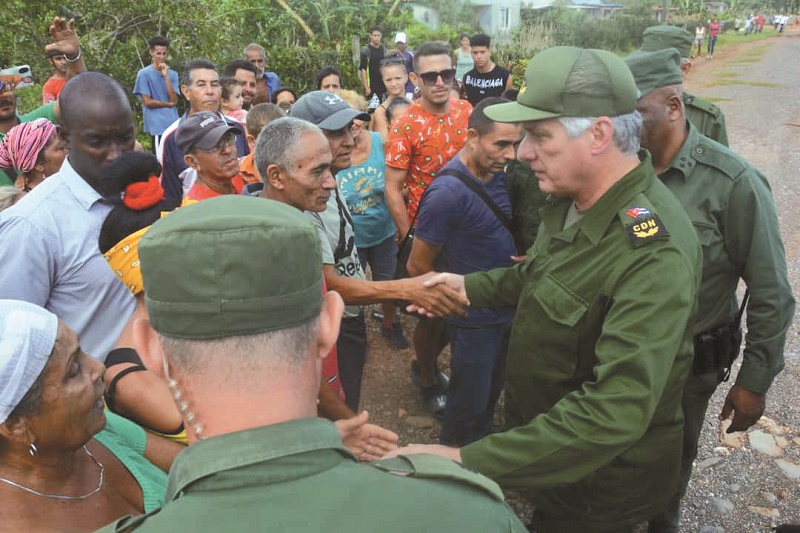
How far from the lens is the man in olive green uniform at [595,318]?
5.94 ft

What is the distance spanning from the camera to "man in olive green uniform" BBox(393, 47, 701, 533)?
181cm

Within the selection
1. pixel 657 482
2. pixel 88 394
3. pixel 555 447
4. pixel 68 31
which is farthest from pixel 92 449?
pixel 68 31

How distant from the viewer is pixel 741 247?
8.57 feet

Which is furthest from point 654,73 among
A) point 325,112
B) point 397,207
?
point 397,207

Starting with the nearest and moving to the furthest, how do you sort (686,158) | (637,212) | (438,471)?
1. (438,471)
2. (637,212)
3. (686,158)

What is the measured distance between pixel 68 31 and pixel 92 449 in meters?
4.61

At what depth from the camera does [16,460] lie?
1563 mm

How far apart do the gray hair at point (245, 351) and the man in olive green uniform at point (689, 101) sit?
3.33 m

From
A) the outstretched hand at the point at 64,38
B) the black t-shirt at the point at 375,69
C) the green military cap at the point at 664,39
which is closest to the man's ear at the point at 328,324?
the green military cap at the point at 664,39

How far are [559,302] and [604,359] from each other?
0.29 metres

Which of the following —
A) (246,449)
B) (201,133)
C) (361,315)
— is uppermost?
(246,449)

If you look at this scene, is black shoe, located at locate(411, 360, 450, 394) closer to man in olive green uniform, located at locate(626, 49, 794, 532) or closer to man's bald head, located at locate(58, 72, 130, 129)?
man in olive green uniform, located at locate(626, 49, 794, 532)

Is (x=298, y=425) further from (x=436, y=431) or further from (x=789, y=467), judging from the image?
(x=789, y=467)

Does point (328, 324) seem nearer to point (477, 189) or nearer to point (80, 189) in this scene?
point (80, 189)
